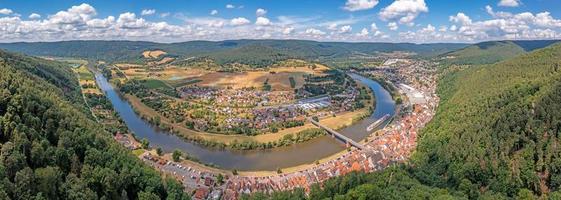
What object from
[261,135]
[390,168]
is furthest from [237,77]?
[390,168]

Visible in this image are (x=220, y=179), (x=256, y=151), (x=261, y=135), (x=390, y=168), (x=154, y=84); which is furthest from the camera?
(x=154, y=84)

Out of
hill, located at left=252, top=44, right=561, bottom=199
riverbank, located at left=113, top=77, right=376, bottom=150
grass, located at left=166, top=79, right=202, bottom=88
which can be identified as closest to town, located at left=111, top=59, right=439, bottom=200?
hill, located at left=252, top=44, right=561, bottom=199

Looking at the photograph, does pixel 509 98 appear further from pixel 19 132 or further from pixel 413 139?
pixel 19 132

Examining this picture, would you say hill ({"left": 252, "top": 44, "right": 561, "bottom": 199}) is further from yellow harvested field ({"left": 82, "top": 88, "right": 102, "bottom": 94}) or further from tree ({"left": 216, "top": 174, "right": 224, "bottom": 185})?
yellow harvested field ({"left": 82, "top": 88, "right": 102, "bottom": 94})

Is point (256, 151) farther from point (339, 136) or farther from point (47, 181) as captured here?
point (47, 181)

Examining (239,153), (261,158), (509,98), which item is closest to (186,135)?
(239,153)

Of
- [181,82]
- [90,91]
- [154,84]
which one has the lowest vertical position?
[154,84]

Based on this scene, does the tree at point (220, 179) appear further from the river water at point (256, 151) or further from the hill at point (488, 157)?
the hill at point (488, 157)
